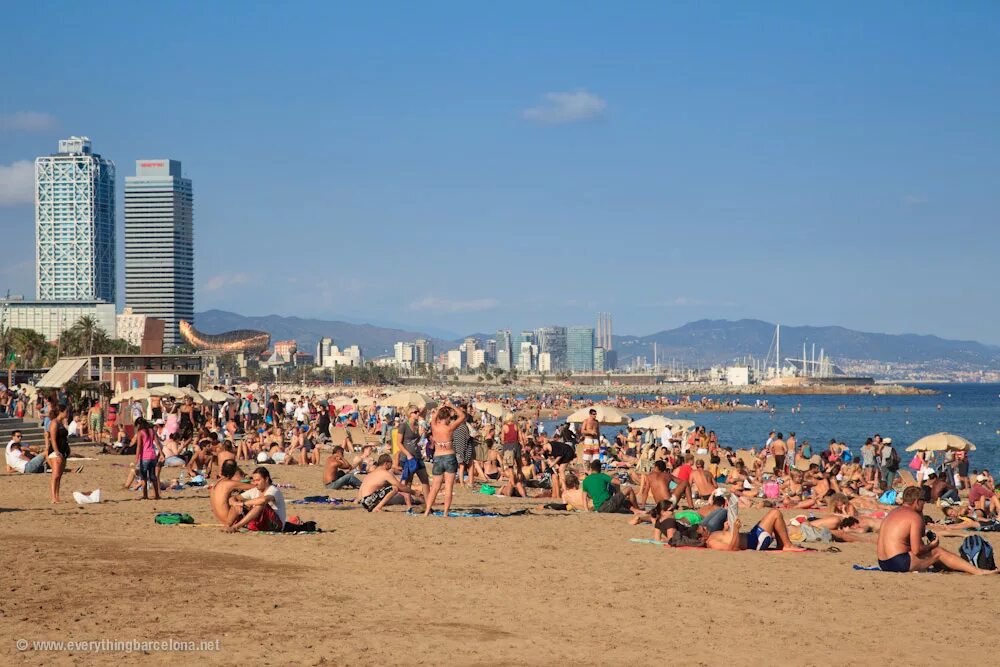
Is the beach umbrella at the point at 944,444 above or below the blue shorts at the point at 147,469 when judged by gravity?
below

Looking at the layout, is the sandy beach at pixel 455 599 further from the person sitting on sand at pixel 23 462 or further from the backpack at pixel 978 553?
the person sitting on sand at pixel 23 462

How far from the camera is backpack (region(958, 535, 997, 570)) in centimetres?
1047

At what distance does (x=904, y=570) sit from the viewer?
403 inches

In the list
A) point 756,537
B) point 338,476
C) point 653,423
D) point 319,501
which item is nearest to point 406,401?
point 653,423

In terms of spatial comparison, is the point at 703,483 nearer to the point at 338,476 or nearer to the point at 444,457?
the point at 444,457

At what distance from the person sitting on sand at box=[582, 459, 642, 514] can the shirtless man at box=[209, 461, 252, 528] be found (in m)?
5.34

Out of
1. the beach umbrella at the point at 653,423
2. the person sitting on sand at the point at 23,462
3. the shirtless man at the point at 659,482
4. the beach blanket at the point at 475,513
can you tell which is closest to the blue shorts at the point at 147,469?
the beach blanket at the point at 475,513

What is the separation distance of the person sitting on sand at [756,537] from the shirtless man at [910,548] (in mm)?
1471

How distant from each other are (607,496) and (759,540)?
3.93 meters

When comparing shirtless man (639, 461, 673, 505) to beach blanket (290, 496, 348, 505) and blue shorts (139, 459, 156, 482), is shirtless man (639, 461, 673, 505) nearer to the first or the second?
beach blanket (290, 496, 348, 505)

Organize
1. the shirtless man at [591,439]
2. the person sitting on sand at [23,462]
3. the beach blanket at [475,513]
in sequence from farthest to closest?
the shirtless man at [591,439], the person sitting on sand at [23,462], the beach blanket at [475,513]

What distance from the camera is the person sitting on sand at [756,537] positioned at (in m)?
11.5

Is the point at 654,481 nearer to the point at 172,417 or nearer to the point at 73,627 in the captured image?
the point at 73,627

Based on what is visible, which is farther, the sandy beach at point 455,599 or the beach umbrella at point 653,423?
the beach umbrella at point 653,423
